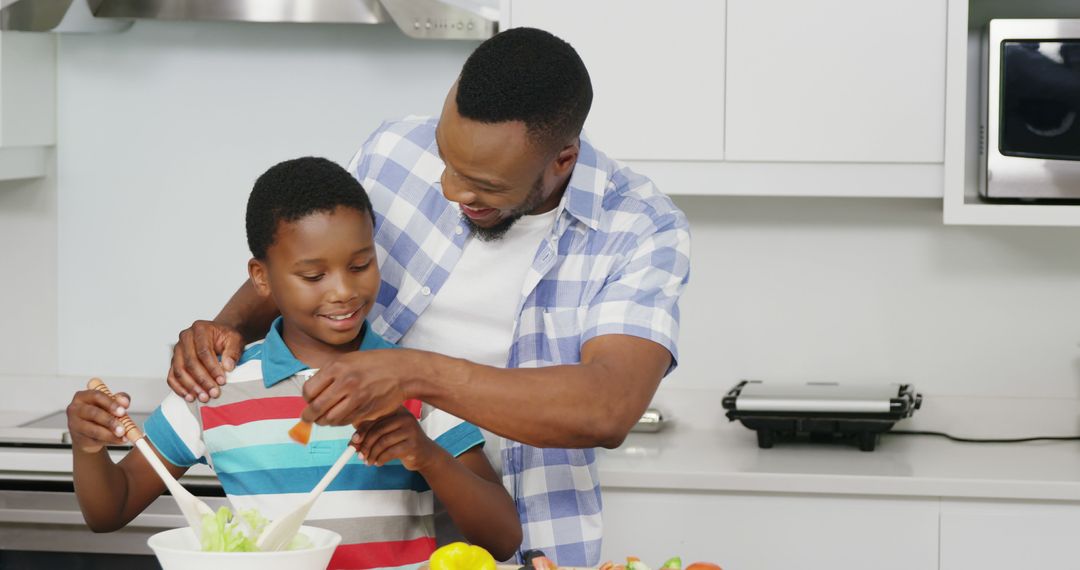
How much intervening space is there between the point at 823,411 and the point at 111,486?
4.60ft

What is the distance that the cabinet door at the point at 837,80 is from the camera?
2260 mm

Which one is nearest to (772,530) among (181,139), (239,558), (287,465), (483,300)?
(483,300)

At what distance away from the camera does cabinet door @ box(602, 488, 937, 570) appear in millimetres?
2162

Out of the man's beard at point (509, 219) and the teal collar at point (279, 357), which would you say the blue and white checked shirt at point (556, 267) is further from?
the teal collar at point (279, 357)

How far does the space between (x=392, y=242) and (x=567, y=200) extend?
9.4 inches

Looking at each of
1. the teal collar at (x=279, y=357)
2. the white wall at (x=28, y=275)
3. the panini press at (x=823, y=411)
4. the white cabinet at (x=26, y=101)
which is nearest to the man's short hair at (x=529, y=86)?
the teal collar at (x=279, y=357)

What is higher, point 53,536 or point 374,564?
point 374,564

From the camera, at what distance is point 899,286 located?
2.62 metres

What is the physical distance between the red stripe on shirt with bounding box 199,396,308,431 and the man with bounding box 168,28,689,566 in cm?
3

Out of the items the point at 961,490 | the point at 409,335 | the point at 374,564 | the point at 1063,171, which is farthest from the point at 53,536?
the point at 1063,171

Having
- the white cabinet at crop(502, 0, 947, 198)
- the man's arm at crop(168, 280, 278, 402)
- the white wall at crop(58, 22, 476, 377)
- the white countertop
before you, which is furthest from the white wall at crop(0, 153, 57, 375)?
the man's arm at crop(168, 280, 278, 402)

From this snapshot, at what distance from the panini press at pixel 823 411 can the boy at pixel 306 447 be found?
42.2 inches

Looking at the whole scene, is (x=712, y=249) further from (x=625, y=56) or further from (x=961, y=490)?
(x=961, y=490)

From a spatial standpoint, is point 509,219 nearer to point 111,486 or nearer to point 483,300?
point 483,300
